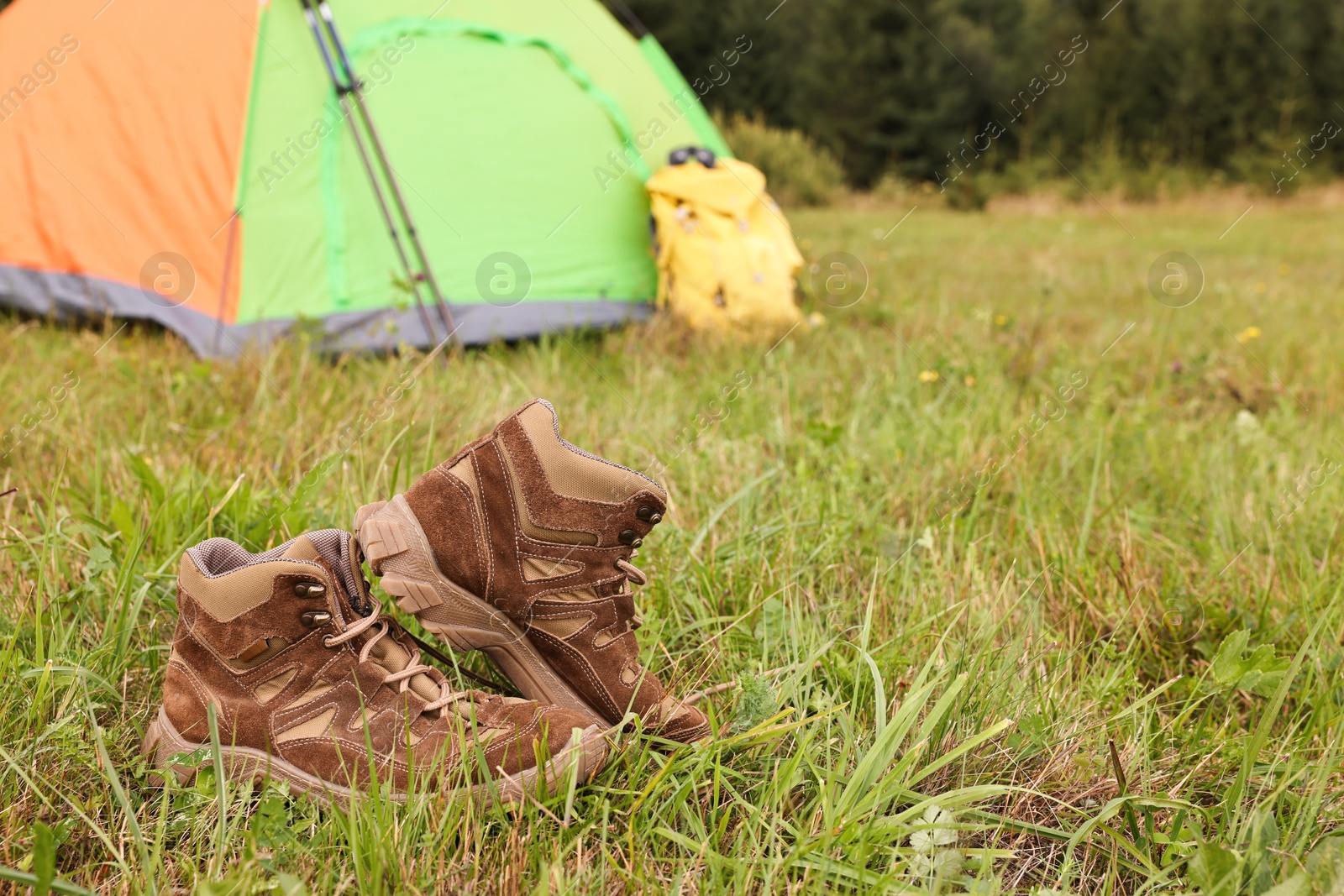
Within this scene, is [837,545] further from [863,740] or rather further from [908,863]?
[908,863]

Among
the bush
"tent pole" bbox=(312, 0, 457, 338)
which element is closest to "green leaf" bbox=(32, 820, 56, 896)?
"tent pole" bbox=(312, 0, 457, 338)

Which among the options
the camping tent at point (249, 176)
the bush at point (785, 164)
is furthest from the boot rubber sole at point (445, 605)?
the bush at point (785, 164)

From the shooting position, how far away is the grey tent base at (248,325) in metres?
2.43

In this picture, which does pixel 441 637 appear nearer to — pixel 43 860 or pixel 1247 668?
pixel 43 860

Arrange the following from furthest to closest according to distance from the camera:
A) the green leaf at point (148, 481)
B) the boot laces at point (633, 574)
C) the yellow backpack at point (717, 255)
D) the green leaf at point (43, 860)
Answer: the yellow backpack at point (717, 255) < the green leaf at point (148, 481) < the boot laces at point (633, 574) < the green leaf at point (43, 860)

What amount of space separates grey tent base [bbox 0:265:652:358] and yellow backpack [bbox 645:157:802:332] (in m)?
0.44

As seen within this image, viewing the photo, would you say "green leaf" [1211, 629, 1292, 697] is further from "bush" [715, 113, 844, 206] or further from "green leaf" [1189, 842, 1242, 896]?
"bush" [715, 113, 844, 206]

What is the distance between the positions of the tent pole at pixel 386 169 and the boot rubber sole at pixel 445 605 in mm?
1597

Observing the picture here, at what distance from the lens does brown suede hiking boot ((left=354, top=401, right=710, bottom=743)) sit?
1.07m

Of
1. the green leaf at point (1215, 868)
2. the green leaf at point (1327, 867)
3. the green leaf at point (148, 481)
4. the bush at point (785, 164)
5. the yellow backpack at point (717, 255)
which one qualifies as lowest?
the bush at point (785, 164)

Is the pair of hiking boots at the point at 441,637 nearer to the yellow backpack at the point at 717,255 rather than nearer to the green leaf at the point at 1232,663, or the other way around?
the green leaf at the point at 1232,663

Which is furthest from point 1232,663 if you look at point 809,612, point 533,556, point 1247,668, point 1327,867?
point 533,556

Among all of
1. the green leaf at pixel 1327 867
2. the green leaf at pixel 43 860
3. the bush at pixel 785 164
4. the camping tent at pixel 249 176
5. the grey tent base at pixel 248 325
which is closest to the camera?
the green leaf at pixel 43 860

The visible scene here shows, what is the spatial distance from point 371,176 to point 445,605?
1976mm
